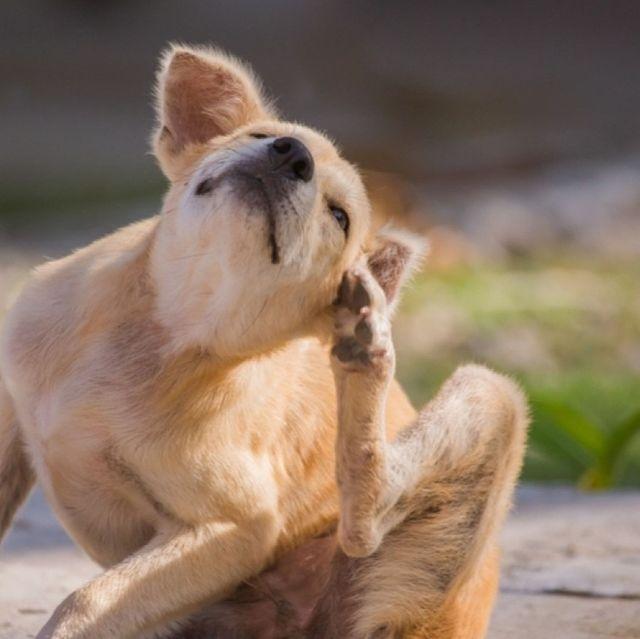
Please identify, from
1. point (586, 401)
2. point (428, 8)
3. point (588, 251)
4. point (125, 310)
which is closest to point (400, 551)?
point (125, 310)

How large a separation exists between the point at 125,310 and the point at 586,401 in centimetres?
495

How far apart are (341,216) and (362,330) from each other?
36 centimetres

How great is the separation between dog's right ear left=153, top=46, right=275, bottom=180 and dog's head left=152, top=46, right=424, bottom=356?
0.33 ft

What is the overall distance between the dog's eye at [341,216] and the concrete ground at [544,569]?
4.66 ft

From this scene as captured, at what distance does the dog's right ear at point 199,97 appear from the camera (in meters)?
4.61

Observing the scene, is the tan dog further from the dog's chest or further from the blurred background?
the blurred background

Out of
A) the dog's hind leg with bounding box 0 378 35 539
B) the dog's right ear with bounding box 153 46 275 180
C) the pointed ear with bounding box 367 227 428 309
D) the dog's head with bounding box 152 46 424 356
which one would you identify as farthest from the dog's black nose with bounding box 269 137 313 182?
the dog's hind leg with bounding box 0 378 35 539

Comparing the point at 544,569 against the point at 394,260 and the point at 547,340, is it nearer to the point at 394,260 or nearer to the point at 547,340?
the point at 394,260

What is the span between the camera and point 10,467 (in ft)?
14.9

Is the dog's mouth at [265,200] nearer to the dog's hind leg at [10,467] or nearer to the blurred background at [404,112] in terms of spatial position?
the dog's hind leg at [10,467]

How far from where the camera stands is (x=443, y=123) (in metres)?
15.5

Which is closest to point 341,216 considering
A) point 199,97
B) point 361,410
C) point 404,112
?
point 361,410

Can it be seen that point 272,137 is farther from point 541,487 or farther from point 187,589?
point 541,487

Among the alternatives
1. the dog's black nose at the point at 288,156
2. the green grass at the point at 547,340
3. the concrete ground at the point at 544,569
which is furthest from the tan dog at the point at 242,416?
the green grass at the point at 547,340
